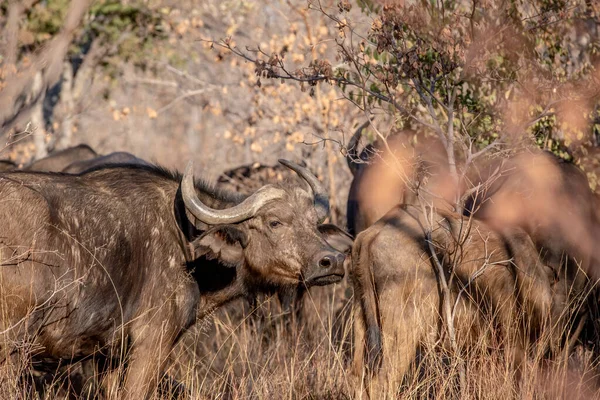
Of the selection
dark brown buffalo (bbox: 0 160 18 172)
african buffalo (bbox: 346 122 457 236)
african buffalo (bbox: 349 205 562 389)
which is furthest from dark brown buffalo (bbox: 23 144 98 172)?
african buffalo (bbox: 349 205 562 389)

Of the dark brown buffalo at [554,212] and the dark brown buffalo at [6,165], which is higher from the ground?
the dark brown buffalo at [554,212]

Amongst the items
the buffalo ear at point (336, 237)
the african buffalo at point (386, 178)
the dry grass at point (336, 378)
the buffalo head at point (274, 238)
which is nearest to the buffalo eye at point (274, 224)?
the buffalo head at point (274, 238)

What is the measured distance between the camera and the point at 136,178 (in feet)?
17.6

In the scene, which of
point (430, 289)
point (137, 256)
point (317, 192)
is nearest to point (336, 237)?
point (317, 192)

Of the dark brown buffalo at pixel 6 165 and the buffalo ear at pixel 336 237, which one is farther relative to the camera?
the dark brown buffalo at pixel 6 165

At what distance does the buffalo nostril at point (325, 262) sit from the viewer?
16.8ft

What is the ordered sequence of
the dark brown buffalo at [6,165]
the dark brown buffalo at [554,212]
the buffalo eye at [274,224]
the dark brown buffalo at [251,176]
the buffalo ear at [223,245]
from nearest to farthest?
the buffalo ear at [223,245]
the buffalo eye at [274,224]
the dark brown buffalo at [554,212]
the dark brown buffalo at [251,176]
the dark brown buffalo at [6,165]

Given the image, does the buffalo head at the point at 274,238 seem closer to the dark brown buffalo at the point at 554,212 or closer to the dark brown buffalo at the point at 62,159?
the dark brown buffalo at the point at 554,212

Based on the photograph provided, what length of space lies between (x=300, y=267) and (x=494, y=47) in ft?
6.09

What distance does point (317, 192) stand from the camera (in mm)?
5703

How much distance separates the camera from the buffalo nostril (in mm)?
5127

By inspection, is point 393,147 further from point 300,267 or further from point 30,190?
point 30,190

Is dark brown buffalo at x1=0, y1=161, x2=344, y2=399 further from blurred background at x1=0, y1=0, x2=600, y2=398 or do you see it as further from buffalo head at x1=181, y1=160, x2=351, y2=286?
blurred background at x1=0, y1=0, x2=600, y2=398

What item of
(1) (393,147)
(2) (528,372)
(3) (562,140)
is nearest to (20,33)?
(1) (393,147)
